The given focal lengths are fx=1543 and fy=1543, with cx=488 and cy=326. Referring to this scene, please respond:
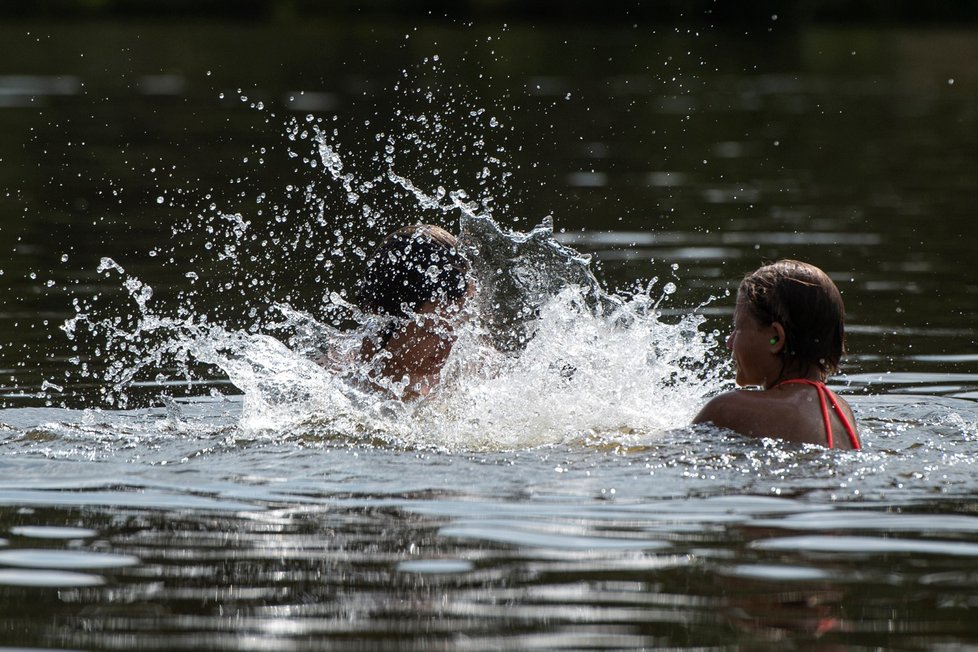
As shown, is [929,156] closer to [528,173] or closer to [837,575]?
[528,173]

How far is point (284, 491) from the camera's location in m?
6.66

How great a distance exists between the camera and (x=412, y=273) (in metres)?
8.27

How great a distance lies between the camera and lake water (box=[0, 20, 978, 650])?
5.21 meters

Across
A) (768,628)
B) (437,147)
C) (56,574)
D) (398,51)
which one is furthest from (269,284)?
(398,51)

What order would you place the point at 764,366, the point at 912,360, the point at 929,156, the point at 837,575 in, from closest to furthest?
the point at 837,575
the point at 764,366
the point at 912,360
the point at 929,156

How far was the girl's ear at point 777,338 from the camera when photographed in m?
7.21

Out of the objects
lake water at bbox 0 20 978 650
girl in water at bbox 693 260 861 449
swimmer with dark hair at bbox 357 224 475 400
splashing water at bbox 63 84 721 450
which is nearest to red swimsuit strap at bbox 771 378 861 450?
girl in water at bbox 693 260 861 449

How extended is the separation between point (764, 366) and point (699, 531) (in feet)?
5.03

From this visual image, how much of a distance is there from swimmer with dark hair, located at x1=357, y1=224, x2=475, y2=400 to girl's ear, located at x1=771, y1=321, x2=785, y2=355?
1.91 meters

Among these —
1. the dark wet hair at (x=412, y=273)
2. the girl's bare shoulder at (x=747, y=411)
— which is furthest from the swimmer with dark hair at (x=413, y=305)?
the girl's bare shoulder at (x=747, y=411)

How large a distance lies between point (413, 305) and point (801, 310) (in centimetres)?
219

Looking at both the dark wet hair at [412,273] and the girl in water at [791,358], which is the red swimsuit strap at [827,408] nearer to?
the girl in water at [791,358]

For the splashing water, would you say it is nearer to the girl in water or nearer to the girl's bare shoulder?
the girl's bare shoulder

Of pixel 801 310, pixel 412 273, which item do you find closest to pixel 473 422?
pixel 412 273
